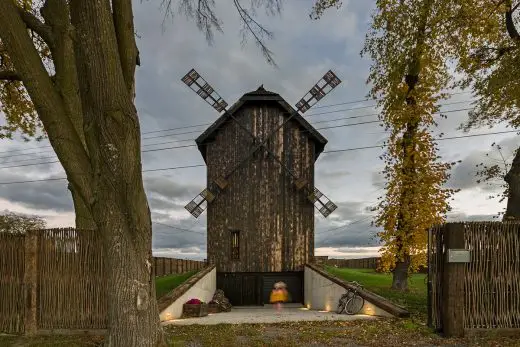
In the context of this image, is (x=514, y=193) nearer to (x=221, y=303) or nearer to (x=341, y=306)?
(x=341, y=306)

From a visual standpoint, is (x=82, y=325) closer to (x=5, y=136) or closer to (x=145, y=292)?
(x=145, y=292)

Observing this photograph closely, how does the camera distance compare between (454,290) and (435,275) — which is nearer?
(454,290)

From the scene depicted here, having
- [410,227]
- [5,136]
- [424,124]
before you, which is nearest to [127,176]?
[410,227]

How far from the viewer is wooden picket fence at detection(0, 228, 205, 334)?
32.4ft

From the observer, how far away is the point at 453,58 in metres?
17.1

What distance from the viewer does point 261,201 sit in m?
21.2

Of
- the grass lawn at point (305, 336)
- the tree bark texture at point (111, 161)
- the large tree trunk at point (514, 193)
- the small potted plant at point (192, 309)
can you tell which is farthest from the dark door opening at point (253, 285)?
the tree bark texture at point (111, 161)

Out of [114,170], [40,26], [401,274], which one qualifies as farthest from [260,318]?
[40,26]

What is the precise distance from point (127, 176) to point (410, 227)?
47.3ft

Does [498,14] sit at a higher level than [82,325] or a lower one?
higher

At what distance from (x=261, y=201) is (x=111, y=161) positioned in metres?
14.5

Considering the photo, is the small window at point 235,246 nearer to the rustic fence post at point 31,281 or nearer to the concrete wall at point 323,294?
the concrete wall at point 323,294

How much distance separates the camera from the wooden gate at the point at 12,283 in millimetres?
10159

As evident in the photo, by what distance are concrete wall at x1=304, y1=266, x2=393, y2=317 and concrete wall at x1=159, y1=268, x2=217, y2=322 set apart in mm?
4862
